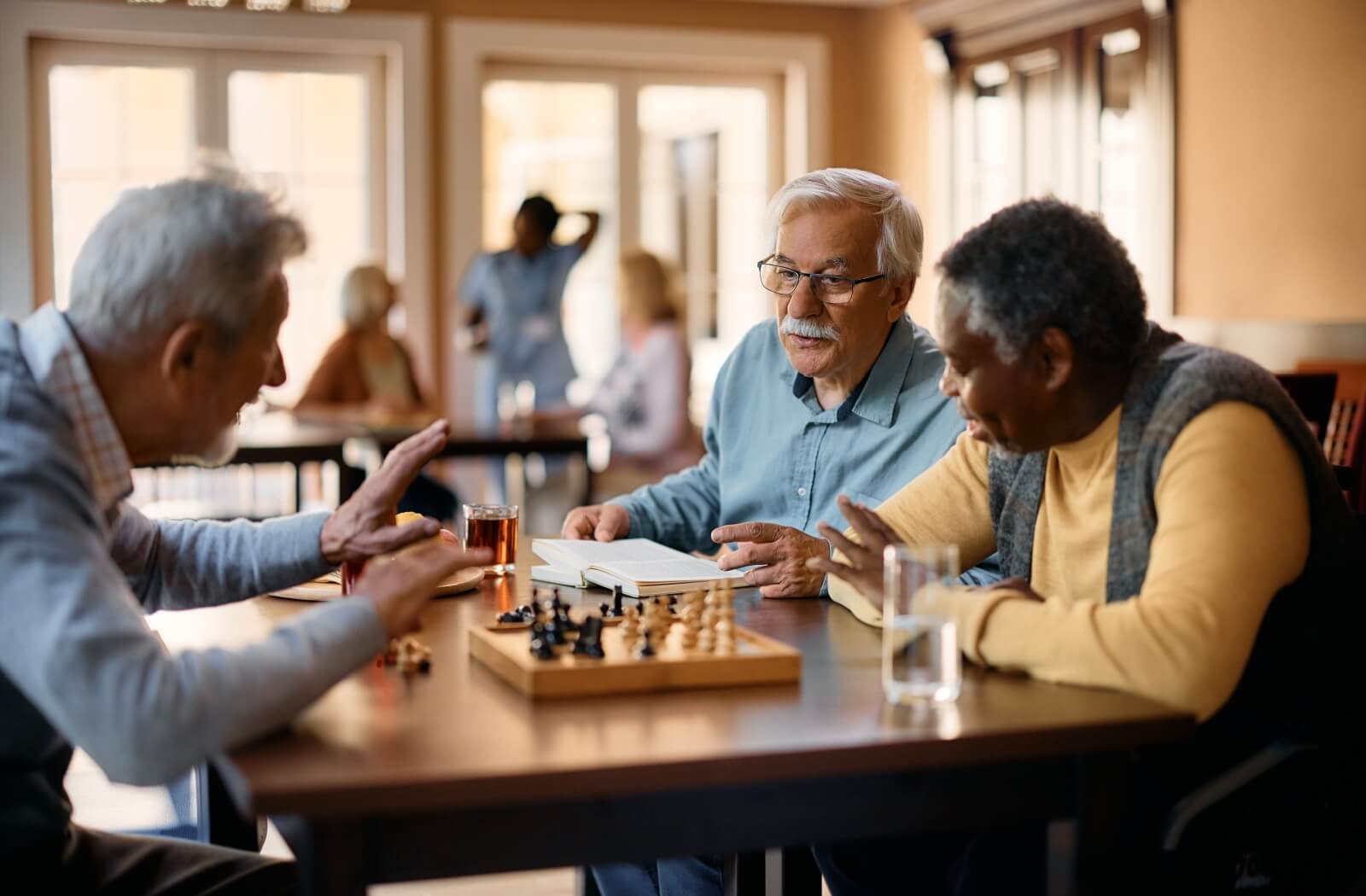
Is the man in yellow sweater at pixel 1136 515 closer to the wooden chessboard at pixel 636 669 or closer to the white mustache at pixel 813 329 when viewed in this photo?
the wooden chessboard at pixel 636 669

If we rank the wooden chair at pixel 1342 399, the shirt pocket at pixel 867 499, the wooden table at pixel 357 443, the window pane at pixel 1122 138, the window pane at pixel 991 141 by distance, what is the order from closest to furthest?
the shirt pocket at pixel 867 499 → the wooden chair at pixel 1342 399 → the wooden table at pixel 357 443 → the window pane at pixel 1122 138 → the window pane at pixel 991 141

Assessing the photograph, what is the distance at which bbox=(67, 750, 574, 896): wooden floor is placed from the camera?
9.04 ft

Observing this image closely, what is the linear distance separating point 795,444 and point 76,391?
4.31ft

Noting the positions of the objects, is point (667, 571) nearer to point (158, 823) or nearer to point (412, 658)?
point (412, 658)

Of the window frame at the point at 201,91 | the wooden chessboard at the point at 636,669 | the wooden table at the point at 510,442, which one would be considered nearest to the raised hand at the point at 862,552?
the wooden chessboard at the point at 636,669

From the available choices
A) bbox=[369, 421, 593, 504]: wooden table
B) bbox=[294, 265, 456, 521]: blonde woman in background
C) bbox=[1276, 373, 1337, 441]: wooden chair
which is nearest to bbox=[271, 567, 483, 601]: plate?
bbox=[1276, 373, 1337, 441]: wooden chair

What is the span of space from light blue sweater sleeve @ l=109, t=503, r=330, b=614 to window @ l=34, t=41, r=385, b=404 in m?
5.25

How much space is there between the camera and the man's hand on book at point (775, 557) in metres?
1.84

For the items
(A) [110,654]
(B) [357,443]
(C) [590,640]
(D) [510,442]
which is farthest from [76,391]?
(D) [510,442]

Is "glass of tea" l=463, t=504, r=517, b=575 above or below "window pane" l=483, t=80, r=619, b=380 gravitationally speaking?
below

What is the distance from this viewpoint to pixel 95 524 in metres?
1.23

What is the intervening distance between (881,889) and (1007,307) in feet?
2.84

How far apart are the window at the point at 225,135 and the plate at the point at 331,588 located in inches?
200

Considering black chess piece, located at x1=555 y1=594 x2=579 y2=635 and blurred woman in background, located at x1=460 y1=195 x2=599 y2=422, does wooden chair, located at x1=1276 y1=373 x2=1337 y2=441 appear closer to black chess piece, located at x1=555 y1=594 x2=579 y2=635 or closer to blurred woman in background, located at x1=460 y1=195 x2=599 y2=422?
black chess piece, located at x1=555 y1=594 x2=579 y2=635
